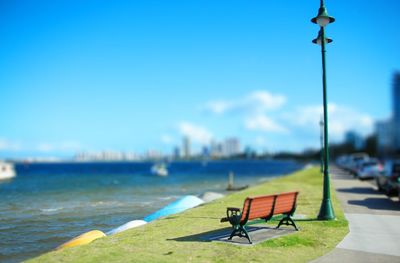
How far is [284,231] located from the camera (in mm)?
10438

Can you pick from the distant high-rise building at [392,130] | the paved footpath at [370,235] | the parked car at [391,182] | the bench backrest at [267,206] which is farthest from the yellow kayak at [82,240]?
the distant high-rise building at [392,130]

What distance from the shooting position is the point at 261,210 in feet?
31.9

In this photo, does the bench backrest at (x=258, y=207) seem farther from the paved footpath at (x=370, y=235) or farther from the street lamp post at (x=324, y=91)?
the street lamp post at (x=324, y=91)

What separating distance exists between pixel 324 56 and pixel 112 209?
1432 centimetres

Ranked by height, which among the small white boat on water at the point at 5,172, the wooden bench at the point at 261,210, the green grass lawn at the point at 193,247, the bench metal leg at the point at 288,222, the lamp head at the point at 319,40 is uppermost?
the lamp head at the point at 319,40

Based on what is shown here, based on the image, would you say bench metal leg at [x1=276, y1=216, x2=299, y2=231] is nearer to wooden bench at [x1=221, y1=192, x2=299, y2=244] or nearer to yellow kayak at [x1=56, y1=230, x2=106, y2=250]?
wooden bench at [x1=221, y1=192, x2=299, y2=244]

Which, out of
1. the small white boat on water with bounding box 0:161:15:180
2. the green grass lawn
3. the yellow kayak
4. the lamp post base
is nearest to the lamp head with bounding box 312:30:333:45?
the lamp post base

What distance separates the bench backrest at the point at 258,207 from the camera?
920 cm

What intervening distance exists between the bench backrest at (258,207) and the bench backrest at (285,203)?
273mm

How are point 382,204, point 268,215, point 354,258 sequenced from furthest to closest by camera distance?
point 382,204 → point 268,215 → point 354,258

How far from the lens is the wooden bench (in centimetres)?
929

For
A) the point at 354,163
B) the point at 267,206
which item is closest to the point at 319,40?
the point at 267,206

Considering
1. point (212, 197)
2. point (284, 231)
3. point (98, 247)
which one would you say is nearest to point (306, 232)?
point (284, 231)

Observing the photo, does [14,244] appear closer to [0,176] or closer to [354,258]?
[354,258]
